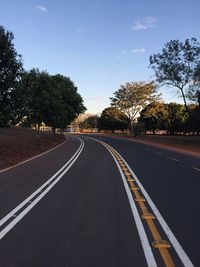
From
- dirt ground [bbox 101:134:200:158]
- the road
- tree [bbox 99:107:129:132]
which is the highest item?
tree [bbox 99:107:129:132]

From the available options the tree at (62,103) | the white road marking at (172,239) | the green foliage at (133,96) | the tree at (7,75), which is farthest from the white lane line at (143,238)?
the green foliage at (133,96)

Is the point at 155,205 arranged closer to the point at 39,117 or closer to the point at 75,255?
the point at 75,255

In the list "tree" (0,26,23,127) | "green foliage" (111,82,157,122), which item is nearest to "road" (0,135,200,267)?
"tree" (0,26,23,127)

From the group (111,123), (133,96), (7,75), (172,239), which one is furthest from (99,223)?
(111,123)

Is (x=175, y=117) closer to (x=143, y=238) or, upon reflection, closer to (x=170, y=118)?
(x=170, y=118)

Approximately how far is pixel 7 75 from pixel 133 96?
233ft

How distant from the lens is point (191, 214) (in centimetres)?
957

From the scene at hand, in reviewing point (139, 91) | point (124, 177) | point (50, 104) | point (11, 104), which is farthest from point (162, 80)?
point (124, 177)

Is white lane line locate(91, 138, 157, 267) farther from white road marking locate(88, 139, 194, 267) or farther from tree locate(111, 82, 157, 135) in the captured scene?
tree locate(111, 82, 157, 135)

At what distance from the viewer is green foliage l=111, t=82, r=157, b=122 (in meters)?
92.1

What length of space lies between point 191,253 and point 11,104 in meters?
18.6

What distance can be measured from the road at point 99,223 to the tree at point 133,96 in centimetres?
7750

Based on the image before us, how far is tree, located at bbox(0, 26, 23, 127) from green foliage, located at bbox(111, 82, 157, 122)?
6875 centimetres

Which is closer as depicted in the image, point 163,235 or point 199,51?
point 163,235
